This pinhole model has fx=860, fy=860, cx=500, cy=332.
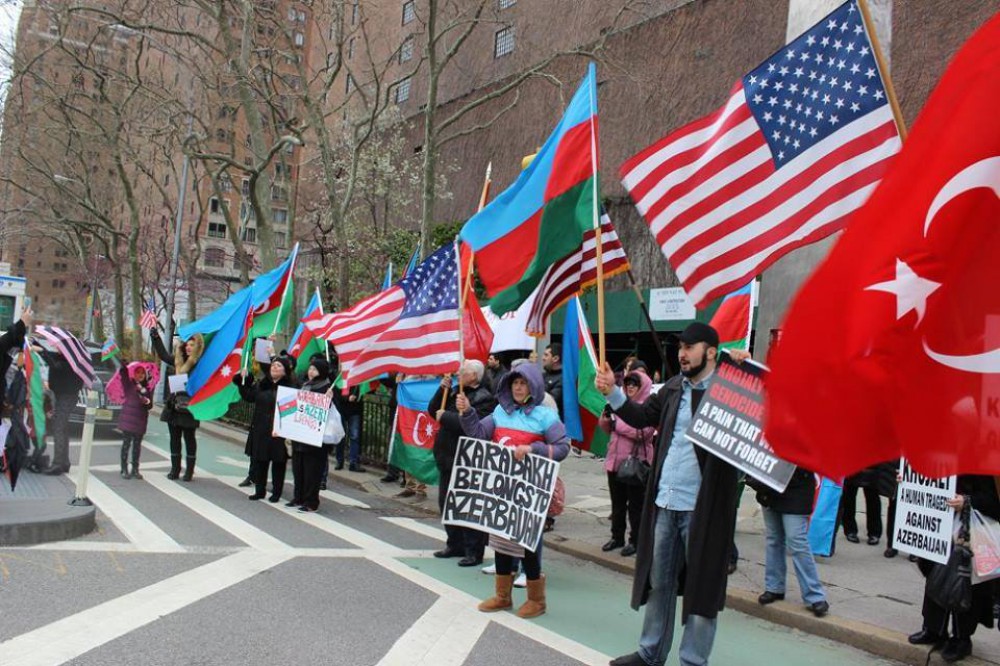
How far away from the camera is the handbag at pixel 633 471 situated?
26.9 ft

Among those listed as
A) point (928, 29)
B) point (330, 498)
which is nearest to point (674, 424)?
point (330, 498)

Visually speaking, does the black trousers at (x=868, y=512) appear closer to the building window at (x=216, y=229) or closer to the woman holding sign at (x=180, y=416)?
the woman holding sign at (x=180, y=416)

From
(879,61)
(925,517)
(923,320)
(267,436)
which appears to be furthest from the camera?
(267,436)

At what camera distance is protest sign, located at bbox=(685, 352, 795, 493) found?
470cm

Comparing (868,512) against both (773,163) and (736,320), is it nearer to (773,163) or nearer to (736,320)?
(736,320)

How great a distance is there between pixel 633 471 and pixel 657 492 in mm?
3126

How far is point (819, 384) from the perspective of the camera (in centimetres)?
280

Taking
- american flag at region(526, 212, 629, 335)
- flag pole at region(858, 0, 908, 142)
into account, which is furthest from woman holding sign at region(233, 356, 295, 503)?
flag pole at region(858, 0, 908, 142)

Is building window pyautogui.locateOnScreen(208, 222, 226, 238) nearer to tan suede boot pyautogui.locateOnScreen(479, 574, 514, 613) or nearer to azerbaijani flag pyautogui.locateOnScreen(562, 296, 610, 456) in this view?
azerbaijani flag pyautogui.locateOnScreen(562, 296, 610, 456)

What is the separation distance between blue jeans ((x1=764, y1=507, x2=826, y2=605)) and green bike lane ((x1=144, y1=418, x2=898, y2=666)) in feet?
1.03

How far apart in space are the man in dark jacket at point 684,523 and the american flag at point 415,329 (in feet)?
9.32

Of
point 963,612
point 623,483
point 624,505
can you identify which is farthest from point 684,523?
point 624,505

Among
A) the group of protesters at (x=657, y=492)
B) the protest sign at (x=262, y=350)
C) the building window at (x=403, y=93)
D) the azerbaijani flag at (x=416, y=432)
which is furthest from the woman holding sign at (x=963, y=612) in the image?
the building window at (x=403, y=93)

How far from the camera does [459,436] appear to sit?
8.16m
